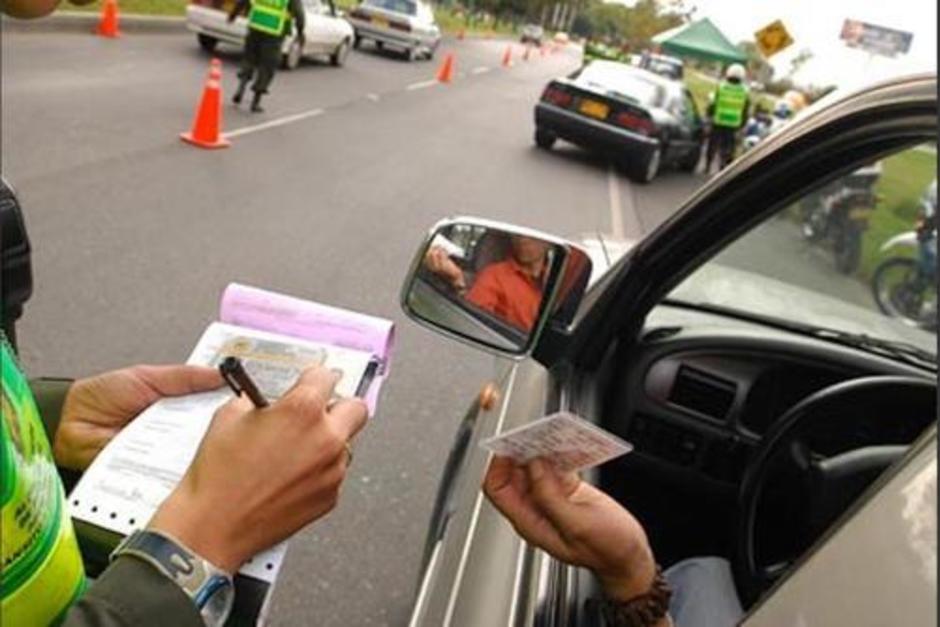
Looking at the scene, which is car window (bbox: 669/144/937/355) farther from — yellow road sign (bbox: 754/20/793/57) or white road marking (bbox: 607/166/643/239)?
white road marking (bbox: 607/166/643/239)

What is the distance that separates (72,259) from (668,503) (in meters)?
4.12

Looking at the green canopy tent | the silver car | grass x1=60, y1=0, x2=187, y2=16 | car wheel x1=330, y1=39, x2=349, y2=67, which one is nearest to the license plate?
Result: car wheel x1=330, y1=39, x2=349, y2=67

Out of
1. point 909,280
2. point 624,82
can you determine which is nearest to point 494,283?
point 909,280

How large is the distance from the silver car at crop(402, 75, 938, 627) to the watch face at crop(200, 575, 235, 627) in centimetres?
44

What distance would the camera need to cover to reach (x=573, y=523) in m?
1.33

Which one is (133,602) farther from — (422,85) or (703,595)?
(422,85)

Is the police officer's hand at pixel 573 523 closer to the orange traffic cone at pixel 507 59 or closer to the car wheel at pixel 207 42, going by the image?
the car wheel at pixel 207 42

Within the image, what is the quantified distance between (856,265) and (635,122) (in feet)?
31.5

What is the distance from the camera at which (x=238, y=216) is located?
702cm

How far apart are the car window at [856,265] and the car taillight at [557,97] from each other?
9488mm

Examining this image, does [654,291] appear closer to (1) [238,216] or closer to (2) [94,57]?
(1) [238,216]

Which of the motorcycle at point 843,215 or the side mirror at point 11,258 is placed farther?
the motorcycle at point 843,215

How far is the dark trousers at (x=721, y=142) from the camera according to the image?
42.8 ft

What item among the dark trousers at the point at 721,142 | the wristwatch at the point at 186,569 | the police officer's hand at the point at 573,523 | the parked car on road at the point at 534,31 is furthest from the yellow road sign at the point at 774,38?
the dark trousers at the point at 721,142
